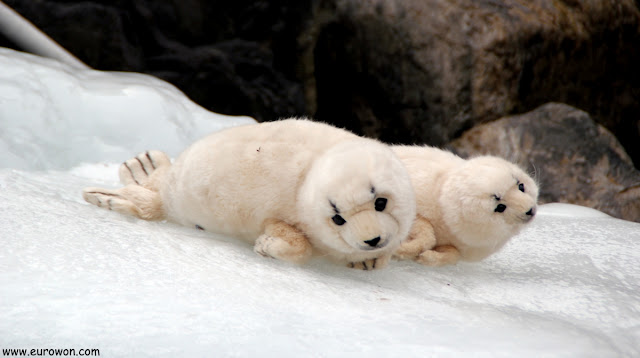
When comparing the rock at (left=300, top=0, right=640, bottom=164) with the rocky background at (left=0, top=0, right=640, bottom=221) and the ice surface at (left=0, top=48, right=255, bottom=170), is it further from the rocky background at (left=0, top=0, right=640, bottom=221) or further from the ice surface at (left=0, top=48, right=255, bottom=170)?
the ice surface at (left=0, top=48, right=255, bottom=170)

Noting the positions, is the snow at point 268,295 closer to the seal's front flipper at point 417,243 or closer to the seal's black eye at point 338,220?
the seal's front flipper at point 417,243

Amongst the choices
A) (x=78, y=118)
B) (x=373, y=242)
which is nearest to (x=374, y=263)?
(x=373, y=242)

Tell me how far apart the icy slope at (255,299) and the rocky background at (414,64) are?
1.95 m

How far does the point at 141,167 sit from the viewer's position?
2.27 metres

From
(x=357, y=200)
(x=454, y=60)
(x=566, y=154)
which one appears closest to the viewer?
(x=357, y=200)

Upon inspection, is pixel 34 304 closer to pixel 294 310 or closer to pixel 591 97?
pixel 294 310

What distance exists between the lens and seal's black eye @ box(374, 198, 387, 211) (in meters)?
1.65

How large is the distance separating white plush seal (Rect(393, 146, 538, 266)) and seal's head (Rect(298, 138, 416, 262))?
0.33 metres

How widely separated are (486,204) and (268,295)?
2.82ft

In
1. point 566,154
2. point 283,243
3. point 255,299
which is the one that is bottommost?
point 255,299

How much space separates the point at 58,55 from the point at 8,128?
40.3 inches

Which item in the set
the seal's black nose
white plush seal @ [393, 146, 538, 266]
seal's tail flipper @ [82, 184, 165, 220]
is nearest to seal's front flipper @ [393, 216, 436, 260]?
white plush seal @ [393, 146, 538, 266]

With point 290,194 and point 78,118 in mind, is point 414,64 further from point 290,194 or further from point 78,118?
point 290,194

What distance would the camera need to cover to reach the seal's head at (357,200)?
1621 mm
